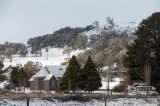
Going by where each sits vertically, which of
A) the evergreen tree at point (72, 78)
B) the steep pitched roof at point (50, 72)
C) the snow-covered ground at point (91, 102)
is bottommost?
the snow-covered ground at point (91, 102)

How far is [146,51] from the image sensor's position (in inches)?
2253

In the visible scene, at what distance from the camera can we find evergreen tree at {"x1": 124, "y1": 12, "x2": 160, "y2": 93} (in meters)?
57.0

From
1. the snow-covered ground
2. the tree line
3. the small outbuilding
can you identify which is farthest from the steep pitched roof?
the snow-covered ground

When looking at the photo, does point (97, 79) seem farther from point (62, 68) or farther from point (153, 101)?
point (62, 68)

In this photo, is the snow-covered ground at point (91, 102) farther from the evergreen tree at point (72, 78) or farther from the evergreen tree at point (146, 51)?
the evergreen tree at point (72, 78)

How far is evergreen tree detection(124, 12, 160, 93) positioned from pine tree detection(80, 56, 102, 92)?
49.2ft

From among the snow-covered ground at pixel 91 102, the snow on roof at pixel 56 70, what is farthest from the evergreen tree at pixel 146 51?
the snow on roof at pixel 56 70

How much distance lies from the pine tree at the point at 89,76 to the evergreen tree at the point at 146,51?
1500 cm

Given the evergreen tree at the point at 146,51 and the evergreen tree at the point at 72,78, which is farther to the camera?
the evergreen tree at the point at 72,78

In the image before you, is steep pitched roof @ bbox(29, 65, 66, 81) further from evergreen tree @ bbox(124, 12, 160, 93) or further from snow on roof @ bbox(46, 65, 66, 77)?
evergreen tree @ bbox(124, 12, 160, 93)

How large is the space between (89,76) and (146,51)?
17.9m

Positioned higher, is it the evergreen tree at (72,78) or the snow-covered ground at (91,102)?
the evergreen tree at (72,78)

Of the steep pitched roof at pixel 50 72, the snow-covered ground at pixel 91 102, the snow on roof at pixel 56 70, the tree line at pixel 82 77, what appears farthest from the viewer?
the snow on roof at pixel 56 70

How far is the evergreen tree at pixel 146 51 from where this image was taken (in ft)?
187
